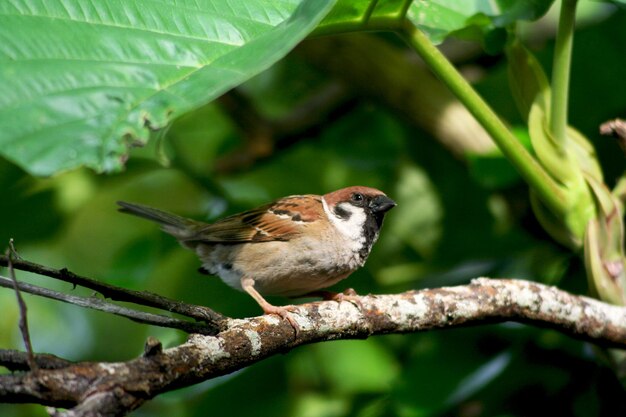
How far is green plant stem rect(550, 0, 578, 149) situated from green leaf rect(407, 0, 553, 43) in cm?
11

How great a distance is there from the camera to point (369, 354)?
121 inches

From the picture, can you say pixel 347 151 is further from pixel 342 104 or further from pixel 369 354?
Result: pixel 369 354

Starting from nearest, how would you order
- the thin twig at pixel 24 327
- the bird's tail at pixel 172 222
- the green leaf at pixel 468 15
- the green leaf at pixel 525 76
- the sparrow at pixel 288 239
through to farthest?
the thin twig at pixel 24 327
the green leaf at pixel 468 15
the green leaf at pixel 525 76
the sparrow at pixel 288 239
the bird's tail at pixel 172 222

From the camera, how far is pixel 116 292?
139cm

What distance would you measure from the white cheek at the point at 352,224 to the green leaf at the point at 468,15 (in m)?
0.69

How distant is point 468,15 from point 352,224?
2.51 feet

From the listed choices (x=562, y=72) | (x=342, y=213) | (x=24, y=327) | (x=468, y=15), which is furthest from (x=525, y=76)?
(x=24, y=327)

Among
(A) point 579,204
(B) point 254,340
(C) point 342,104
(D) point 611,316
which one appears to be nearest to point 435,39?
(A) point 579,204

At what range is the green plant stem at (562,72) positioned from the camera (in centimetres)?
216

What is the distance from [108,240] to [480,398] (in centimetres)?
207

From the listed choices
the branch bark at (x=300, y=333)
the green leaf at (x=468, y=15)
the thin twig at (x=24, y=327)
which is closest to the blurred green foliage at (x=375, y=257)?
the branch bark at (x=300, y=333)

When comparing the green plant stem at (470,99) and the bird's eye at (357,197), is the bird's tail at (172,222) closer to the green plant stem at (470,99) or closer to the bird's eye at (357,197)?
the bird's eye at (357,197)

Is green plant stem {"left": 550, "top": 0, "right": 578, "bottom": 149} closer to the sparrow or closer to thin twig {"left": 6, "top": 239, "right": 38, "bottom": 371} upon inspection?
the sparrow

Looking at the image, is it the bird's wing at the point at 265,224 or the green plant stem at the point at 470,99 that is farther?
the bird's wing at the point at 265,224
